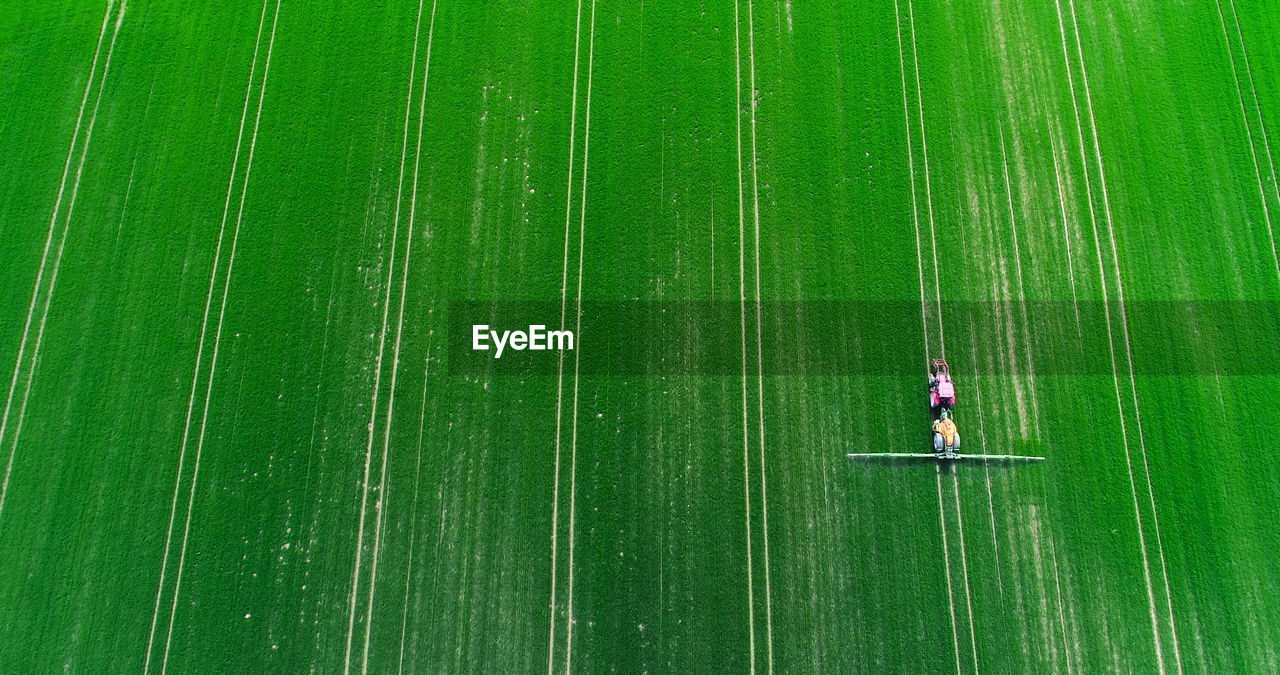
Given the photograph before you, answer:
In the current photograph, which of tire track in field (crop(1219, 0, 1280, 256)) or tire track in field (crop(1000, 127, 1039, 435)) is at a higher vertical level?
tire track in field (crop(1219, 0, 1280, 256))

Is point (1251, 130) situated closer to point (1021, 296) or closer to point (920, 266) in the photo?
point (1021, 296)

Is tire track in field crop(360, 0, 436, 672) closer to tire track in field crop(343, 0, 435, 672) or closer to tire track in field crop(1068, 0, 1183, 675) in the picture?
tire track in field crop(343, 0, 435, 672)

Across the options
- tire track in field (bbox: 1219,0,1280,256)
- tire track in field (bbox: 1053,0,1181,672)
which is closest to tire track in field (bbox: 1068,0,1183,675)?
tire track in field (bbox: 1053,0,1181,672)

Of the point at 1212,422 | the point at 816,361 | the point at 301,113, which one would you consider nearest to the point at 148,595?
the point at 301,113

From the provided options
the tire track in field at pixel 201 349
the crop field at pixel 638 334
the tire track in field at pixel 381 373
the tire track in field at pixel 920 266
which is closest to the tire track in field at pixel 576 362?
the crop field at pixel 638 334

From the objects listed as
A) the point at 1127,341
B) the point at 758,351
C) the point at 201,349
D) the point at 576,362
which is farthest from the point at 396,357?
the point at 1127,341

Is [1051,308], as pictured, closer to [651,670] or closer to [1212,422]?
[1212,422]

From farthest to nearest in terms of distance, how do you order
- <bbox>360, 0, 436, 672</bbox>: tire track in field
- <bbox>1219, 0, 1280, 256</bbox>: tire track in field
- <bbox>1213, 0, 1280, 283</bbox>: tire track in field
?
<bbox>1219, 0, 1280, 256</bbox>: tire track in field, <bbox>1213, 0, 1280, 283</bbox>: tire track in field, <bbox>360, 0, 436, 672</bbox>: tire track in field
